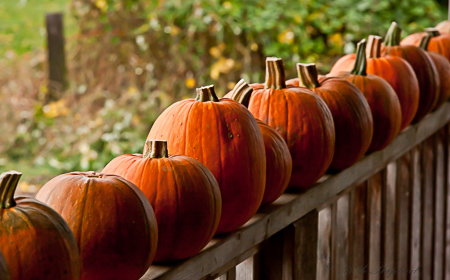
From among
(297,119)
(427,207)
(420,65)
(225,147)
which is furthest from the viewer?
(427,207)

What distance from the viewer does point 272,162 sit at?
1.34m

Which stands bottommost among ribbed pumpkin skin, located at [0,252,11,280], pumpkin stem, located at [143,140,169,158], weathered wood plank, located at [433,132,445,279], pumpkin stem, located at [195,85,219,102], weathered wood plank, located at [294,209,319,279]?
weathered wood plank, located at [433,132,445,279]

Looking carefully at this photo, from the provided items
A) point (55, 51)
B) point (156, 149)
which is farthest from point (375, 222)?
point (55, 51)

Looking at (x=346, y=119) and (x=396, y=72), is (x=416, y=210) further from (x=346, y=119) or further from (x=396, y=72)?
(x=346, y=119)

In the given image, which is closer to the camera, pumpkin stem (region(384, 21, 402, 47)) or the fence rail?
the fence rail

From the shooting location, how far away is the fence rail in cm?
128

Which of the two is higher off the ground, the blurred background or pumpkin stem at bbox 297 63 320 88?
pumpkin stem at bbox 297 63 320 88

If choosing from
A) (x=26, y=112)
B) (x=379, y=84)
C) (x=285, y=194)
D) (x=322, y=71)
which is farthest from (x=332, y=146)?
(x=26, y=112)

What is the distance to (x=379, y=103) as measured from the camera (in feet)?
5.96

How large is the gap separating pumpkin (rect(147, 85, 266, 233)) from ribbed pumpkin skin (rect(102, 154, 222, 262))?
0.38ft

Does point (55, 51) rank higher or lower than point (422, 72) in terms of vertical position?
lower

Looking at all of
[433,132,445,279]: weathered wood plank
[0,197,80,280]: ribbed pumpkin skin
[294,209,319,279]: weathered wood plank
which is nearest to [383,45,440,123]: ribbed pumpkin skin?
[433,132,445,279]: weathered wood plank

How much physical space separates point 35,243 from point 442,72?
1913mm

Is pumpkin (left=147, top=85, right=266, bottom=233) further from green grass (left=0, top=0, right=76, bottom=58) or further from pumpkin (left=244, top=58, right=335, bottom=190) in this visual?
green grass (left=0, top=0, right=76, bottom=58)
